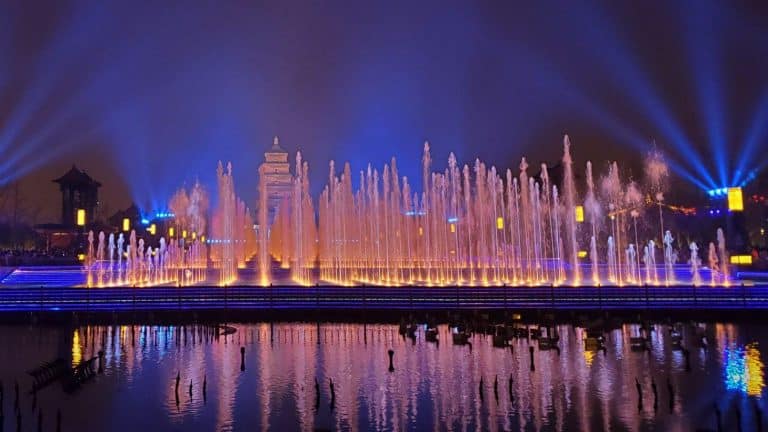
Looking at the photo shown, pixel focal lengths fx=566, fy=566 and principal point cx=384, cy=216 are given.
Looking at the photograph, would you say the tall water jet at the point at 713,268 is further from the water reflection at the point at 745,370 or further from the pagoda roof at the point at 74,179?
the pagoda roof at the point at 74,179

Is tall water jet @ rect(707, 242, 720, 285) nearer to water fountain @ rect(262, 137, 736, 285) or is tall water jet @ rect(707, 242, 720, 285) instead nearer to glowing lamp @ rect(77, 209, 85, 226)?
water fountain @ rect(262, 137, 736, 285)

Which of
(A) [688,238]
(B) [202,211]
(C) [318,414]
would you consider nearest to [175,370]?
(C) [318,414]

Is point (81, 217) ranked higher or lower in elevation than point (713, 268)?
higher

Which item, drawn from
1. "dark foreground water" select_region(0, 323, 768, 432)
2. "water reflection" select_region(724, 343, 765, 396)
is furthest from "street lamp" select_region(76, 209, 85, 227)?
"water reflection" select_region(724, 343, 765, 396)

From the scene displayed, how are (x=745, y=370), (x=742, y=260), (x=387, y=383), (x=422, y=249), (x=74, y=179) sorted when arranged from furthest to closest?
(x=74, y=179)
(x=422, y=249)
(x=742, y=260)
(x=745, y=370)
(x=387, y=383)

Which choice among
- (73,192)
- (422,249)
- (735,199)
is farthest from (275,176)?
(735,199)

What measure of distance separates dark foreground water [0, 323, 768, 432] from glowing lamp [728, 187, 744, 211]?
2106 centimetres

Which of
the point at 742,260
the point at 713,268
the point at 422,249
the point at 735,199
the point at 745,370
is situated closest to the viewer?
the point at 745,370

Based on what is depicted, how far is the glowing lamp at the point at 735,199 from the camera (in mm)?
36188

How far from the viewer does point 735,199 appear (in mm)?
36406

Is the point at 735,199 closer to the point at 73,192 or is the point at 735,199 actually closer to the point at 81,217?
the point at 81,217

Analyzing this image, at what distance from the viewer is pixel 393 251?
149 feet

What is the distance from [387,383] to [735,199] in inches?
1300

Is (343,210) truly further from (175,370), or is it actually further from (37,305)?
(175,370)
